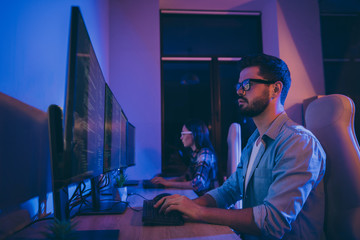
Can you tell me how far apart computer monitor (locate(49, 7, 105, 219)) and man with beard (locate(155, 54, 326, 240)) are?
1.34 ft

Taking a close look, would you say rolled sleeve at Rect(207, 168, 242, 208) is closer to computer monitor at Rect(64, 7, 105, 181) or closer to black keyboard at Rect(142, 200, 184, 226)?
black keyboard at Rect(142, 200, 184, 226)

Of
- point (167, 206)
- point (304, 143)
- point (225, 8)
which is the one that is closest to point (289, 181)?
point (304, 143)

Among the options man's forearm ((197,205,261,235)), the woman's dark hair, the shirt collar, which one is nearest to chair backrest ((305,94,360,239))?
the shirt collar

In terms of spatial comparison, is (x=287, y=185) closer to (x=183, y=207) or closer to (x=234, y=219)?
(x=234, y=219)

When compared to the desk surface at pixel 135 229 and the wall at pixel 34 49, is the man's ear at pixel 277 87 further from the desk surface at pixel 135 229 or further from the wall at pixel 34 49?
the wall at pixel 34 49

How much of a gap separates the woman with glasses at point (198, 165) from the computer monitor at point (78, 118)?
1.34 meters

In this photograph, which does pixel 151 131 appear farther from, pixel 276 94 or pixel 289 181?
pixel 289 181

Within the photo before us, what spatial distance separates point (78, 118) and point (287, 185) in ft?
2.59

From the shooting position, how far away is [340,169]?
1147mm

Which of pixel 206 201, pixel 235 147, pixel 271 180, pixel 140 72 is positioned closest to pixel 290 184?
pixel 271 180

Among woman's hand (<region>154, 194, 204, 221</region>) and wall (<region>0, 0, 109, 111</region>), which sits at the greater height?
wall (<region>0, 0, 109, 111</region>)

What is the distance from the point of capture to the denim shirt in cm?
100

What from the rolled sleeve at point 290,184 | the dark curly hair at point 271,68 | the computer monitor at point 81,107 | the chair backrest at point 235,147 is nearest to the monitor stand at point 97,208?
the computer monitor at point 81,107

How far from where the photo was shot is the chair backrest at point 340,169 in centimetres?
111
